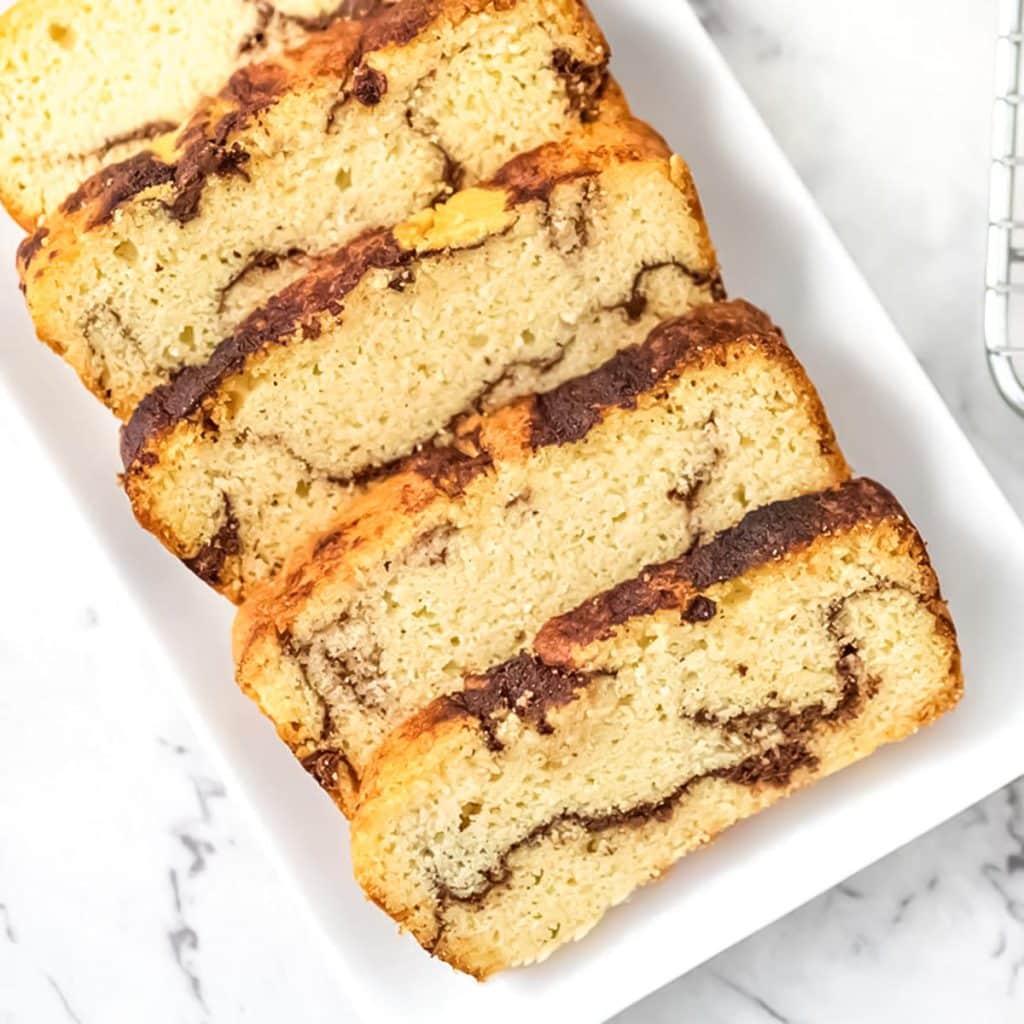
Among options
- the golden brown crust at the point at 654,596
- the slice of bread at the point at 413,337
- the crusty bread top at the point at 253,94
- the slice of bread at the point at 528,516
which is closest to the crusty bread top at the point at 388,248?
the slice of bread at the point at 413,337

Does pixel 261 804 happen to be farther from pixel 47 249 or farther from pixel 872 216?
pixel 872 216

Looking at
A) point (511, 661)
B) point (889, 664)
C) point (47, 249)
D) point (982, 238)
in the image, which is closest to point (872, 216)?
point (982, 238)

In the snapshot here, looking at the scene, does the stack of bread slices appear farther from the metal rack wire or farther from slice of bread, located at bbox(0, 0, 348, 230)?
the metal rack wire

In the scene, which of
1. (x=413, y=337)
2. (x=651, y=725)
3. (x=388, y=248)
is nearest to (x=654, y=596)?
(x=651, y=725)

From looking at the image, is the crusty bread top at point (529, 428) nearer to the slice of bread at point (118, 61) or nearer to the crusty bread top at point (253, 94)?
the crusty bread top at point (253, 94)

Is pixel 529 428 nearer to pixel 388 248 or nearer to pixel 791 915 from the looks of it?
pixel 388 248

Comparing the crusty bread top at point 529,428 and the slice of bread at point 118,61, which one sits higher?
the slice of bread at point 118,61

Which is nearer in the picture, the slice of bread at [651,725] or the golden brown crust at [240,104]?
the slice of bread at [651,725]
